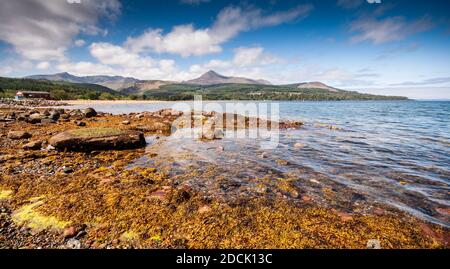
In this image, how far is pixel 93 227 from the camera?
15.2 feet

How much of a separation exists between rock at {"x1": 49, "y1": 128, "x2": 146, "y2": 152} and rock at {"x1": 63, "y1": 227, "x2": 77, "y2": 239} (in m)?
7.55

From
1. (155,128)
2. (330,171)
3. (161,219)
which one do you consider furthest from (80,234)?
(155,128)

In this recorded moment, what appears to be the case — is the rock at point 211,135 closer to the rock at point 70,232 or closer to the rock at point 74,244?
the rock at point 70,232

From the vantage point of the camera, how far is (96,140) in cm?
1109

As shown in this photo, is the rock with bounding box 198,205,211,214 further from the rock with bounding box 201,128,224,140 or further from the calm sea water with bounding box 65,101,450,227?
the rock with bounding box 201,128,224,140

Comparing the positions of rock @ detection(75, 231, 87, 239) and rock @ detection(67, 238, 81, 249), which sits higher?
rock @ detection(75, 231, 87, 239)

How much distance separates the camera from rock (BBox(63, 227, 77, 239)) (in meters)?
4.30

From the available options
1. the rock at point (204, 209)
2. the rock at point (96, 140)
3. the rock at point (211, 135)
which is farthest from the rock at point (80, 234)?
the rock at point (211, 135)

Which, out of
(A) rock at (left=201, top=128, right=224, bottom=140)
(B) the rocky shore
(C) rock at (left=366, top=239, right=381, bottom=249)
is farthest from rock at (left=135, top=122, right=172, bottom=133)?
(C) rock at (left=366, top=239, right=381, bottom=249)

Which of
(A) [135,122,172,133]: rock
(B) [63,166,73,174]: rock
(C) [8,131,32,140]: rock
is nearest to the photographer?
(B) [63,166,73,174]: rock

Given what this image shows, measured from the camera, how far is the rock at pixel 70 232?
169 inches

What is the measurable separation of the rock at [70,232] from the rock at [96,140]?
24.8ft

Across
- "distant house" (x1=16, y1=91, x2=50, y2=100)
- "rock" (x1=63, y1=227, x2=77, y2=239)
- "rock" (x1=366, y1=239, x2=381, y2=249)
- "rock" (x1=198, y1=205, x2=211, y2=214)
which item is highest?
"distant house" (x1=16, y1=91, x2=50, y2=100)
